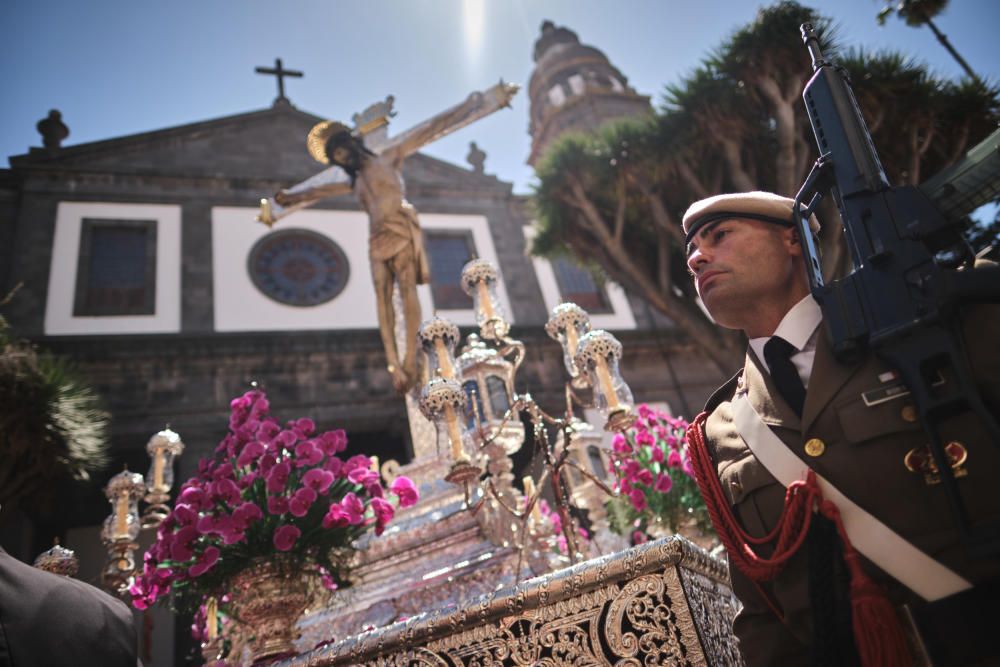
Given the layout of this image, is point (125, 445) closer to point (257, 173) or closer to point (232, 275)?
point (232, 275)

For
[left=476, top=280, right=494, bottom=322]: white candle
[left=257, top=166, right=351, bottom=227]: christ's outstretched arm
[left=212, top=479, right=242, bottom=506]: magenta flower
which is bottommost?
[left=212, top=479, right=242, bottom=506]: magenta flower

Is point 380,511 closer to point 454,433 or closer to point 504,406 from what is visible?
point 454,433

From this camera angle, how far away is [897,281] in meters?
1.64

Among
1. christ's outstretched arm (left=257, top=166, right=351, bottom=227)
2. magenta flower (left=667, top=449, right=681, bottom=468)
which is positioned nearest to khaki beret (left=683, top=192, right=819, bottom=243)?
magenta flower (left=667, top=449, right=681, bottom=468)

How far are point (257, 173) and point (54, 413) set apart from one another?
31.1 ft

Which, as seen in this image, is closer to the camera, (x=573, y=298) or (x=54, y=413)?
(x=54, y=413)

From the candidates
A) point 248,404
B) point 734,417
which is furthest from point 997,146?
point 248,404

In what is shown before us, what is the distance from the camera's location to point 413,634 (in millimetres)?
2189

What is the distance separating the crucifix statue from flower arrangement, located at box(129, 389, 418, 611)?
2.99m

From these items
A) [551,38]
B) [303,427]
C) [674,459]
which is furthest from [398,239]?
[551,38]

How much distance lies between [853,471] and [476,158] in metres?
19.0

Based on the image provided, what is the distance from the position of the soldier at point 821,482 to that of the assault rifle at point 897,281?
0.18 feet

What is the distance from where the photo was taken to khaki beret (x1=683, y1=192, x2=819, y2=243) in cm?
203

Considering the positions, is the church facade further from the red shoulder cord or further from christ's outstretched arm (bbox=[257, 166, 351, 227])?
the red shoulder cord
